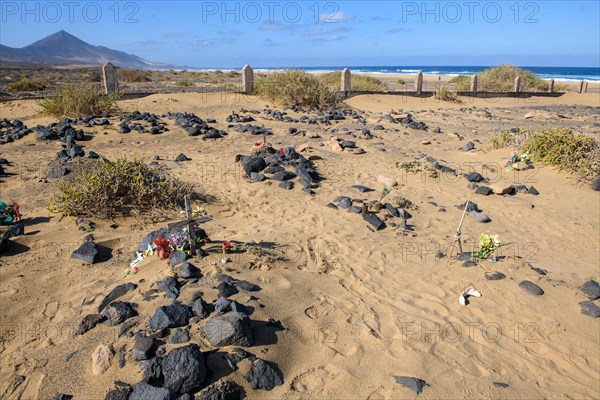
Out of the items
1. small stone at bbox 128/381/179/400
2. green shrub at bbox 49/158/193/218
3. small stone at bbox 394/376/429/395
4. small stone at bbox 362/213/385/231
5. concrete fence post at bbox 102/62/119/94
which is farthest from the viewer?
concrete fence post at bbox 102/62/119/94

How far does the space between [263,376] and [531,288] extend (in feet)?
11.2

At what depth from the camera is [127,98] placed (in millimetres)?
17031

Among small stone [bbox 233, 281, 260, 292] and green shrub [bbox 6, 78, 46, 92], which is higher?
green shrub [bbox 6, 78, 46, 92]

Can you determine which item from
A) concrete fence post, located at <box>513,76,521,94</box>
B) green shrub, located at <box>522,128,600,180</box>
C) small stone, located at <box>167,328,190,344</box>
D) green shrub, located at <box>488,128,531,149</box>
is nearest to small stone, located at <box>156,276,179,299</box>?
small stone, located at <box>167,328,190,344</box>

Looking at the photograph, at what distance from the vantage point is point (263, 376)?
3.07 meters

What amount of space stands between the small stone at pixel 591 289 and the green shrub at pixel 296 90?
13606mm

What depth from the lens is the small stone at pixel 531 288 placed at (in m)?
4.87

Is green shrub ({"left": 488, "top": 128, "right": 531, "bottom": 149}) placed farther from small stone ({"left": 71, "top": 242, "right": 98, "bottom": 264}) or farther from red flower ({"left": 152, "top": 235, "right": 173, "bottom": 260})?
small stone ({"left": 71, "top": 242, "right": 98, "bottom": 264})

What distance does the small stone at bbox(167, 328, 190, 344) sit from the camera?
327 centimetres

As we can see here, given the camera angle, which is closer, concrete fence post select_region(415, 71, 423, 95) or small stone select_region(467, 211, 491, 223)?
small stone select_region(467, 211, 491, 223)

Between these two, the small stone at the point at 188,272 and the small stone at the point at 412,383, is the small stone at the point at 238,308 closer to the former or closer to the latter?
the small stone at the point at 188,272

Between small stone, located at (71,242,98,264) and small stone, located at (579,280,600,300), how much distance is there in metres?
5.59

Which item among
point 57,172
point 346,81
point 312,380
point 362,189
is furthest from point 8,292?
point 346,81

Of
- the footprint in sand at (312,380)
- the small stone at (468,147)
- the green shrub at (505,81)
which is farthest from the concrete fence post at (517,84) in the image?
the footprint in sand at (312,380)
